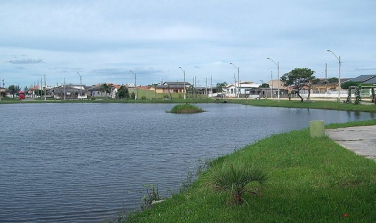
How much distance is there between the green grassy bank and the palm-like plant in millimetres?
206

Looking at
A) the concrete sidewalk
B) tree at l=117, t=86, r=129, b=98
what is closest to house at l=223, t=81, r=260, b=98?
tree at l=117, t=86, r=129, b=98

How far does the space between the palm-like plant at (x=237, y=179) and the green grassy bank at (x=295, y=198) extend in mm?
206

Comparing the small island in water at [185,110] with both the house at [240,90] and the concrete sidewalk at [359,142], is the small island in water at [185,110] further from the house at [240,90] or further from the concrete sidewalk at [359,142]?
the house at [240,90]

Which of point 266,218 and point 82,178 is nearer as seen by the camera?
point 266,218

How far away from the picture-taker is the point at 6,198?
1345 centimetres

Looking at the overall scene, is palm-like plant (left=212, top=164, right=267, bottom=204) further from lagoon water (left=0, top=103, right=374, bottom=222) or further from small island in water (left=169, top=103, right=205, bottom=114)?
small island in water (left=169, top=103, right=205, bottom=114)

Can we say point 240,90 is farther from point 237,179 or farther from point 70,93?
point 237,179

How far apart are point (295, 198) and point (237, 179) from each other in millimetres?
1373

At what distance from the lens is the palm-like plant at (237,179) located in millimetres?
9602

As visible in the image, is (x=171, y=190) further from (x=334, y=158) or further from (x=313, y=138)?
(x=313, y=138)

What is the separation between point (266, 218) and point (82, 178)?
9.68 meters

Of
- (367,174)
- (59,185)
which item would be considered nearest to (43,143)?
(59,185)

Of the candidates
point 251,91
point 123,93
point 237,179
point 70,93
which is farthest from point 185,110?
point 70,93

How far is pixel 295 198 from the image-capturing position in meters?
9.59
